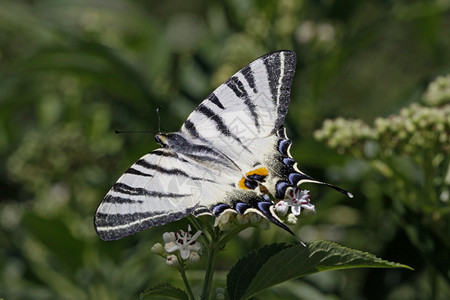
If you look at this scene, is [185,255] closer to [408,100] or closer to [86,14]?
[408,100]

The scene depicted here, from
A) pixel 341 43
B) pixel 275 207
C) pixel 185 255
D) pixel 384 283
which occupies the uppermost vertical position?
pixel 341 43

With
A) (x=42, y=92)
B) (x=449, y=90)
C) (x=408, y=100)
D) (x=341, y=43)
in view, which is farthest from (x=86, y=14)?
(x=449, y=90)

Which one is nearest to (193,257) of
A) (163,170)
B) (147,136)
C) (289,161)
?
(163,170)

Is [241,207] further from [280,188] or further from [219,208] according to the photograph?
[280,188]

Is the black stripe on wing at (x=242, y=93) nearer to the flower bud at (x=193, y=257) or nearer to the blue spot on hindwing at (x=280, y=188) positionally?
the blue spot on hindwing at (x=280, y=188)

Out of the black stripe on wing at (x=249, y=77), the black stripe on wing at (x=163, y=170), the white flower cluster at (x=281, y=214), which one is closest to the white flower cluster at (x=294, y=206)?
the white flower cluster at (x=281, y=214)
